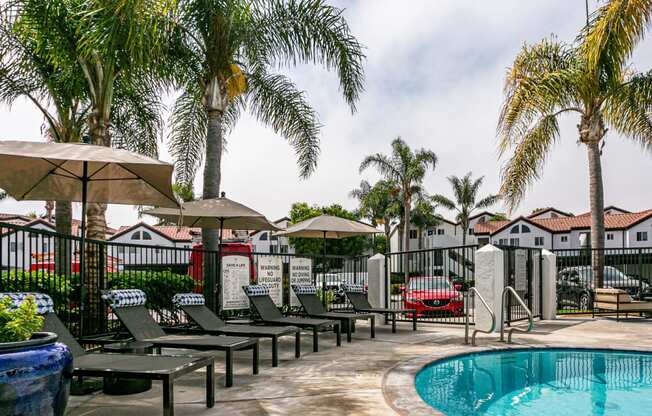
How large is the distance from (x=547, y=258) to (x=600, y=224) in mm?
3675

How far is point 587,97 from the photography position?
52.9 ft

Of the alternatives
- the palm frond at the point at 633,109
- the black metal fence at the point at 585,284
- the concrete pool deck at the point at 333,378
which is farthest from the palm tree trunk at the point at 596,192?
the concrete pool deck at the point at 333,378

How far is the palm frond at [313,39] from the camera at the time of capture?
12656mm

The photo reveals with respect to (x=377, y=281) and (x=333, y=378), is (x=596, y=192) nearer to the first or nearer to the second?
(x=377, y=281)

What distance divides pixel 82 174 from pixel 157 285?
10.4ft

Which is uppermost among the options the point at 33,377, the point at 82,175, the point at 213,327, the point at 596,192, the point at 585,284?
the point at 596,192

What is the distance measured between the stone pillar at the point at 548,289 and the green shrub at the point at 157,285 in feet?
28.8

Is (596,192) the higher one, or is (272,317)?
(596,192)

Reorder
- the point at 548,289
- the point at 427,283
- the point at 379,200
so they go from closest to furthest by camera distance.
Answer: the point at 548,289 → the point at 427,283 → the point at 379,200

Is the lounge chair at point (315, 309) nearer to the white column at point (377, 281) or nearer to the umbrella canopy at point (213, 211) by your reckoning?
the umbrella canopy at point (213, 211)


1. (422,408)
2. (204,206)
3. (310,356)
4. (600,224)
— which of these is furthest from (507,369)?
(600,224)

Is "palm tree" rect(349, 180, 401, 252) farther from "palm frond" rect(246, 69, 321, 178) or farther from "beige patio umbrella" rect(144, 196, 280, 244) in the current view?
"beige patio umbrella" rect(144, 196, 280, 244)

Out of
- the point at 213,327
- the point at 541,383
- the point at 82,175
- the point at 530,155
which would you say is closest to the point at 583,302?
the point at 530,155

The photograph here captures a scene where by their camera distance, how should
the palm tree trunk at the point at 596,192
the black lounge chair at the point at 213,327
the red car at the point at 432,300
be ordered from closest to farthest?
the black lounge chair at the point at 213,327 < the red car at the point at 432,300 < the palm tree trunk at the point at 596,192
